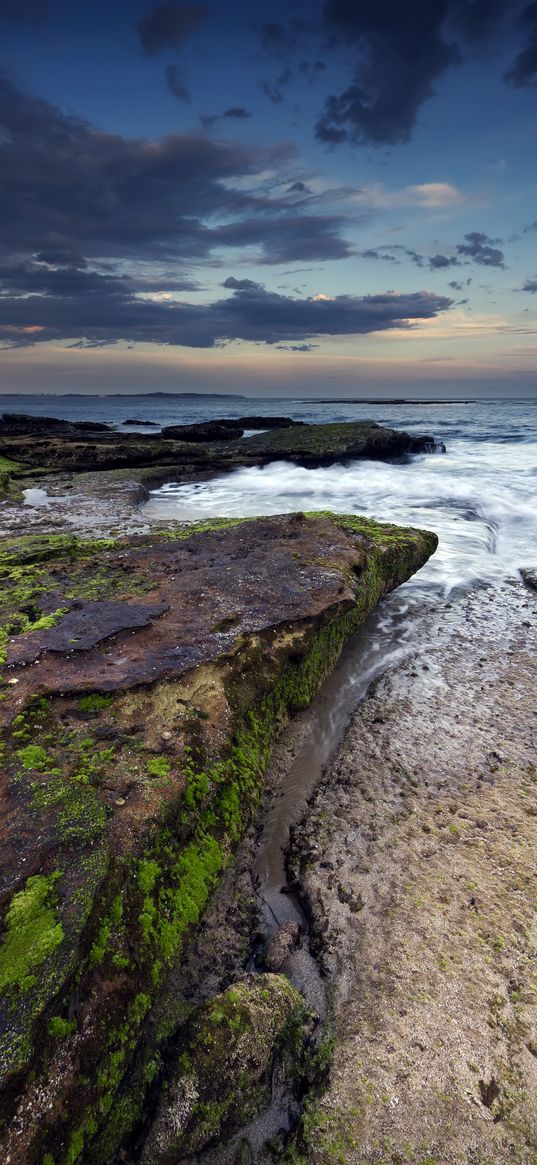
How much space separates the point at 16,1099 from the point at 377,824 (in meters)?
2.35

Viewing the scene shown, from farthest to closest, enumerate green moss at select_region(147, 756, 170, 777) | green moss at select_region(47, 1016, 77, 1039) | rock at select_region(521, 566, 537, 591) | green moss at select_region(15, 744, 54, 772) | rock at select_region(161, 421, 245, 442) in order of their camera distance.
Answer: rock at select_region(161, 421, 245, 442), rock at select_region(521, 566, 537, 591), green moss at select_region(147, 756, 170, 777), green moss at select_region(15, 744, 54, 772), green moss at select_region(47, 1016, 77, 1039)

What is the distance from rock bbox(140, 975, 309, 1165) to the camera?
2.04 meters

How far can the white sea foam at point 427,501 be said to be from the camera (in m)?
9.59

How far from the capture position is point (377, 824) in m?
3.57

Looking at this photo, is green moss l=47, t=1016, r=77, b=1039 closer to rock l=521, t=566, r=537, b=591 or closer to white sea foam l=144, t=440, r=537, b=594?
white sea foam l=144, t=440, r=537, b=594

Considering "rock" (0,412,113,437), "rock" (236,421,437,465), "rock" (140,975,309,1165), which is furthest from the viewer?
"rock" (0,412,113,437)

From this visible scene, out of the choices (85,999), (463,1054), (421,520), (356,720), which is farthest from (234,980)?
(421,520)

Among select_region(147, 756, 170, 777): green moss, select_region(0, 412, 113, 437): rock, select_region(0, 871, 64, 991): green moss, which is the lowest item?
select_region(0, 871, 64, 991): green moss

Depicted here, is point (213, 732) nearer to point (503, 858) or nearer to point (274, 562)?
point (503, 858)

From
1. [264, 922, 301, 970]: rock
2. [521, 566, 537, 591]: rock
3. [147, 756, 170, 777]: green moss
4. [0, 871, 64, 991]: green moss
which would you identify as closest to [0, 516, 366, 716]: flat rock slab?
[147, 756, 170, 777]: green moss

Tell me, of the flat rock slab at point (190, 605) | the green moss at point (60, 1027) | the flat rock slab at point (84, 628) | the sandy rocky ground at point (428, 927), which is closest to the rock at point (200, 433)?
the flat rock slab at point (190, 605)

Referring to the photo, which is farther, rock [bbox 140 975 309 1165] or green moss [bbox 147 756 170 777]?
green moss [bbox 147 756 170 777]

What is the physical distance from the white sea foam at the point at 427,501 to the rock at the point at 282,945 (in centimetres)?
580

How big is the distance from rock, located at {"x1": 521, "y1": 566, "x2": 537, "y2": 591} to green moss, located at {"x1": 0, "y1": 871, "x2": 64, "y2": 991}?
7.59 meters
